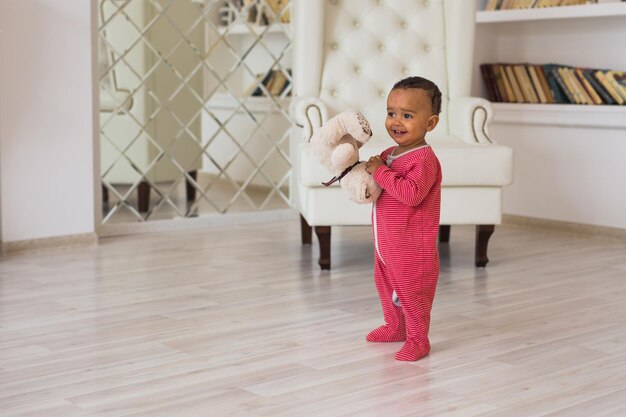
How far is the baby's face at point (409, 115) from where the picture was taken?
1922 mm

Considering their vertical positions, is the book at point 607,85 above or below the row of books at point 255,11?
below

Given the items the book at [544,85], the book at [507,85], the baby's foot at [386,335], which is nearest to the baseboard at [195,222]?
the book at [507,85]

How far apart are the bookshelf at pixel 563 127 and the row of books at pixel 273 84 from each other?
818 mm

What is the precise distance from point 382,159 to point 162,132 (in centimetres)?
205

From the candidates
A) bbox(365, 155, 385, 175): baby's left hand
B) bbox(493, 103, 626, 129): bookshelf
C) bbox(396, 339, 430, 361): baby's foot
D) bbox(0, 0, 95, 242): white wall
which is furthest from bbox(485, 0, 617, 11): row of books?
bbox(396, 339, 430, 361): baby's foot

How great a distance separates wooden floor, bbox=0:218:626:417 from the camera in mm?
1691

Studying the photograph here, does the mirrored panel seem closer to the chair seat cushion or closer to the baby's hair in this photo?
the chair seat cushion

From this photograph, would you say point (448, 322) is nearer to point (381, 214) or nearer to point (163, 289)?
point (381, 214)

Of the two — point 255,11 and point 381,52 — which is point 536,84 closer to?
point 381,52

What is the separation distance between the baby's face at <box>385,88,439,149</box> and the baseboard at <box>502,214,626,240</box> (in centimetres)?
193

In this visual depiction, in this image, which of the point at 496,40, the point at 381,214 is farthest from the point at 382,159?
the point at 496,40

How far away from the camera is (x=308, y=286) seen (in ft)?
8.77

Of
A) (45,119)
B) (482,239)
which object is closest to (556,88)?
(482,239)

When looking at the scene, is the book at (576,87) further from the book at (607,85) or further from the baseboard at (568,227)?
the baseboard at (568,227)
